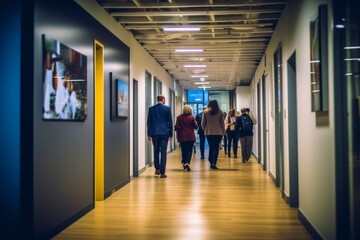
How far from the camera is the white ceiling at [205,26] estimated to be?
620 cm

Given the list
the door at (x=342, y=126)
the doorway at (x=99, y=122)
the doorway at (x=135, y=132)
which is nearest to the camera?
the door at (x=342, y=126)

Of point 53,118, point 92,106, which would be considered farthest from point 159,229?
point 92,106

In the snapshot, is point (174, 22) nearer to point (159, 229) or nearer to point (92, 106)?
point (92, 106)

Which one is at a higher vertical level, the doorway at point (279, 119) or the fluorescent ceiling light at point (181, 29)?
the fluorescent ceiling light at point (181, 29)

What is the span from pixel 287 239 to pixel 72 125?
2482 millimetres

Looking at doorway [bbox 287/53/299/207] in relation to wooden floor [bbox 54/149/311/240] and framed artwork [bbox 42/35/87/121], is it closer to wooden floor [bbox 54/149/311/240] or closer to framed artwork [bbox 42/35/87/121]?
wooden floor [bbox 54/149/311/240]

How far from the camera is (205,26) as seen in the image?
7.55m

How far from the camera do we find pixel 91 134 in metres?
5.23

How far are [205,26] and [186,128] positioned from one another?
250 cm

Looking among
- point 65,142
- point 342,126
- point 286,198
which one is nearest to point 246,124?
point 286,198

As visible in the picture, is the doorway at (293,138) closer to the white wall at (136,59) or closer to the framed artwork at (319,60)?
the framed artwork at (319,60)

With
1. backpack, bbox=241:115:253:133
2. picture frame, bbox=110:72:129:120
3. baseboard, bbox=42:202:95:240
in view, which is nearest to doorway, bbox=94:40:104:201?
picture frame, bbox=110:72:129:120

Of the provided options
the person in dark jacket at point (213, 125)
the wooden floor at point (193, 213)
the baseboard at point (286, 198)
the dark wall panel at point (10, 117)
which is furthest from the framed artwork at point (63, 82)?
the person in dark jacket at point (213, 125)

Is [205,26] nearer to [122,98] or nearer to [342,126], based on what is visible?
[122,98]
